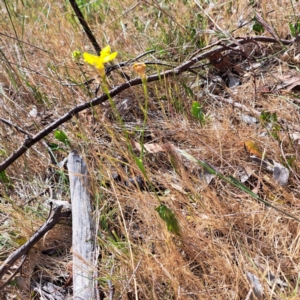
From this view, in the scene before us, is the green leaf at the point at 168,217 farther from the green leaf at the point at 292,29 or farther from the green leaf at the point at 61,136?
the green leaf at the point at 292,29

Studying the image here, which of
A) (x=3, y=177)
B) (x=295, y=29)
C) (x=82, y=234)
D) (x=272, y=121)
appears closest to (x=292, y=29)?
(x=295, y=29)

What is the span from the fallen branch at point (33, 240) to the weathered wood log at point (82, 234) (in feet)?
0.21

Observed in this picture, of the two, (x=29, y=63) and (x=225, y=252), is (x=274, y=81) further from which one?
(x=29, y=63)

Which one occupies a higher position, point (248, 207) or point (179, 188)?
point (179, 188)

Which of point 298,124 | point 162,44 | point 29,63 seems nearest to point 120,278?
point 298,124

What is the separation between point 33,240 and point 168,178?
1.81ft

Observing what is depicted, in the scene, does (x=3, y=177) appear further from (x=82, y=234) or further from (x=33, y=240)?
(x=82, y=234)

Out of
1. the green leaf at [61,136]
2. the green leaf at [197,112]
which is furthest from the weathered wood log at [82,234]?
the green leaf at [197,112]

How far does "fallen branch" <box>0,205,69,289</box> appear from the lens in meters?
1.49

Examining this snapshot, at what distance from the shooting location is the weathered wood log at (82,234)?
4.43 ft

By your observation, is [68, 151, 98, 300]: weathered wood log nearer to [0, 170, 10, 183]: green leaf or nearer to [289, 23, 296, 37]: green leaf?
[0, 170, 10, 183]: green leaf

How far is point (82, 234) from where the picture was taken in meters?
1.50

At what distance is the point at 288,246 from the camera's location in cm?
136

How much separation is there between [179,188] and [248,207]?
26 cm
